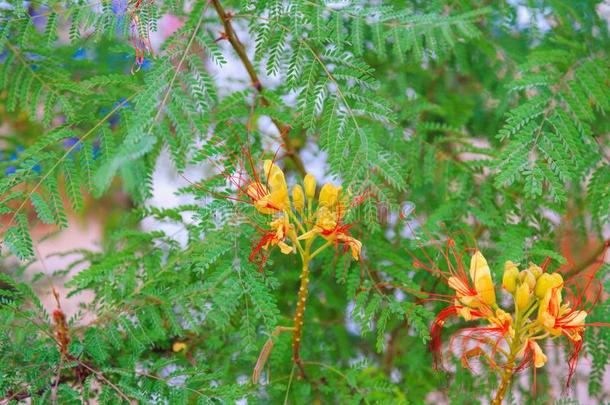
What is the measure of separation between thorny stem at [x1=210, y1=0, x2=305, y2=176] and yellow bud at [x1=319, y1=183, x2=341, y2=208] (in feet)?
0.63

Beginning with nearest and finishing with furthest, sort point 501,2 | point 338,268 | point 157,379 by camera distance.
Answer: point 157,379 < point 338,268 < point 501,2

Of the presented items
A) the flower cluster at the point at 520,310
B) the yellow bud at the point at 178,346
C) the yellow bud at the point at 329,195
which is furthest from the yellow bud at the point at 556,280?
the yellow bud at the point at 178,346

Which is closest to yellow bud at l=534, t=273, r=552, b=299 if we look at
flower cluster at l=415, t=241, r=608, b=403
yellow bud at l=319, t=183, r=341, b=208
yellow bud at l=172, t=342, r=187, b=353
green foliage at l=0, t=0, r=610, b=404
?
flower cluster at l=415, t=241, r=608, b=403

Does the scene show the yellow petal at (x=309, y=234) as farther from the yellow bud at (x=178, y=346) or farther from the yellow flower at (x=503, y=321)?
the yellow bud at (x=178, y=346)

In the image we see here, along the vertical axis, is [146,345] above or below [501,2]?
below

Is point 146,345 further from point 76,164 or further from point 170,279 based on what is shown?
point 76,164

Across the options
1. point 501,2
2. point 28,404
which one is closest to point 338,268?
point 28,404

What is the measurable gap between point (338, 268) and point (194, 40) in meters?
0.36

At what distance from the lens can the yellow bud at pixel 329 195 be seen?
2.62ft

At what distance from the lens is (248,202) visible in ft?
2.92

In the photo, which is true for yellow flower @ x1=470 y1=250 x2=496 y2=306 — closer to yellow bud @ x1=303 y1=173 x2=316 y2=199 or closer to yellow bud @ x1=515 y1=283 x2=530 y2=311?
yellow bud @ x1=515 y1=283 x2=530 y2=311

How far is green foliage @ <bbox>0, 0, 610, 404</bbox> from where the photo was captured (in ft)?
2.79

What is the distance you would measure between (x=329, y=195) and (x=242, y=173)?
0.50 feet

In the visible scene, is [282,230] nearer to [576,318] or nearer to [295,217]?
[295,217]
